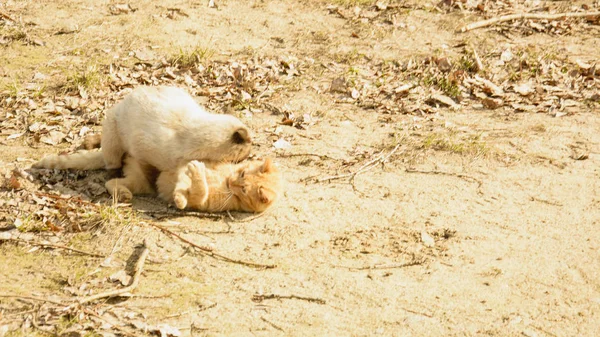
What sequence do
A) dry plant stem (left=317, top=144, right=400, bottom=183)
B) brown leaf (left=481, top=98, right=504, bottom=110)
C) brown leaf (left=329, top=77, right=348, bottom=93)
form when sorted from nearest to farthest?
dry plant stem (left=317, top=144, right=400, bottom=183)
brown leaf (left=481, top=98, right=504, bottom=110)
brown leaf (left=329, top=77, right=348, bottom=93)

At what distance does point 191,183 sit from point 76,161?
126 cm

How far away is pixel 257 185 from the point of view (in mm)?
5949

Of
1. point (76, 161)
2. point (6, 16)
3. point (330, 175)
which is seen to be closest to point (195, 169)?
point (76, 161)

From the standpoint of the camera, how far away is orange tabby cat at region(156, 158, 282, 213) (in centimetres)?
579

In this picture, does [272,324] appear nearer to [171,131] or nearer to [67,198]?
[171,131]

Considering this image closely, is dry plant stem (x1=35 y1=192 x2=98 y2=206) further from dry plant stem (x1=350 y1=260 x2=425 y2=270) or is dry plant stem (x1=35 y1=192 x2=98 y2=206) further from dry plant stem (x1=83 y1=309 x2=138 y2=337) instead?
dry plant stem (x1=350 y1=260 x2=425 y2=270)

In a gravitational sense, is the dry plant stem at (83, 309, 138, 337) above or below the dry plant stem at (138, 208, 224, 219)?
above

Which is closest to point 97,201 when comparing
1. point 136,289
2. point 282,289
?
point 136,289

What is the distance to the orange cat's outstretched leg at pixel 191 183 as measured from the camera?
571cm

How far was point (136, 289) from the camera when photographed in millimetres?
4973

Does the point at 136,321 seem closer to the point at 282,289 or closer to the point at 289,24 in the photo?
the point at 282,289

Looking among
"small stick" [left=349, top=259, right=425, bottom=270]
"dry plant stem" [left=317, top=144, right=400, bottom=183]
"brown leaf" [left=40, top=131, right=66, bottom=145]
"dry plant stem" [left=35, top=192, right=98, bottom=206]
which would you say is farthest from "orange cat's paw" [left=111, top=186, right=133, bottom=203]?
A: "small stick" [left=349, top=259, right=425, bottom=270]

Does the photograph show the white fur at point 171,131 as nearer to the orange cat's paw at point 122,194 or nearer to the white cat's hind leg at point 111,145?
the white cat's hind leg at point 111,145

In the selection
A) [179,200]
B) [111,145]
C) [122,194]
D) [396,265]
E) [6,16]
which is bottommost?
[396,265]
